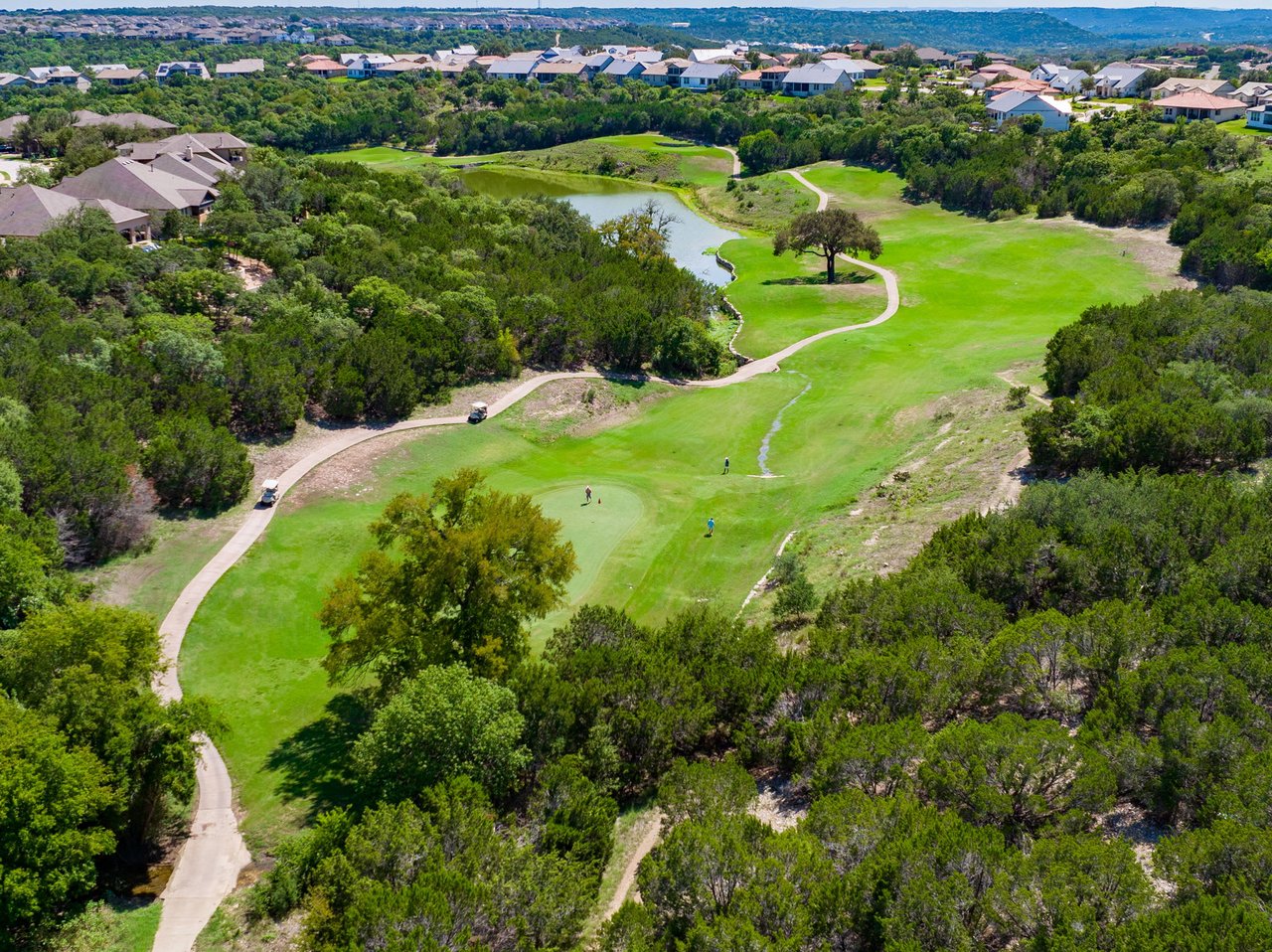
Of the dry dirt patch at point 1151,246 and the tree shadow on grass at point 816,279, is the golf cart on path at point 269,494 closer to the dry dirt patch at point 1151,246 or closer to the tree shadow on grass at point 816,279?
the tree shadow on grass at point 816,279

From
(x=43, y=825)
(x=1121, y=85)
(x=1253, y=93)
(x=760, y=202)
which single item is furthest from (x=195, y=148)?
(x=1121, y=85)

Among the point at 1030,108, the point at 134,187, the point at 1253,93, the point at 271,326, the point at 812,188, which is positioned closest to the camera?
the point at 271,326

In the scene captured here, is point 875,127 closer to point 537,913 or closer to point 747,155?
point 747,155

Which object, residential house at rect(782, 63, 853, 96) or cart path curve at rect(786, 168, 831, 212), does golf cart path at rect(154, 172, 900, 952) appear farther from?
residential house at rect(782, 63, 853, 96)

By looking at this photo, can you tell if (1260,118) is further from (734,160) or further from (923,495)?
(923,495)

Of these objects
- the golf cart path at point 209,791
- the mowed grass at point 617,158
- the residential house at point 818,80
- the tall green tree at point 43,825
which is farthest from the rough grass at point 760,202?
the tall green tree at point 43,825

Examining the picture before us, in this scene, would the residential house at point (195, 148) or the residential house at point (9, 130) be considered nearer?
the residential house at point (195, 148)

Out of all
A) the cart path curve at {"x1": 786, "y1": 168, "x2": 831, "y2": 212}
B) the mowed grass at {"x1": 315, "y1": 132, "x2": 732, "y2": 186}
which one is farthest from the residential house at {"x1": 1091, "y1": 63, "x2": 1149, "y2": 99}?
the mowed grass at {"x1": 315, "y1": 132, "x2": 732, "y2": 186}
